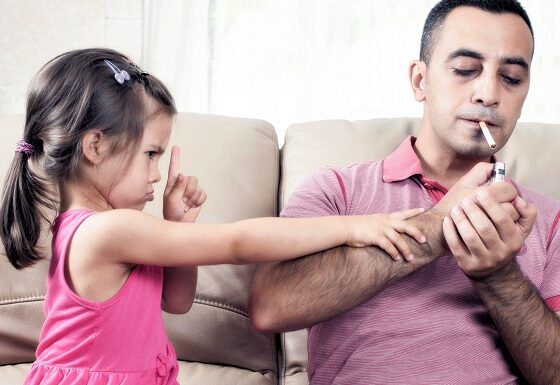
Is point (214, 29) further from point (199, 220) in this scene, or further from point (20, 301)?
point (20, 301)

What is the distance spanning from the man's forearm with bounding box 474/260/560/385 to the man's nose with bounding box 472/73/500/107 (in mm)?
352

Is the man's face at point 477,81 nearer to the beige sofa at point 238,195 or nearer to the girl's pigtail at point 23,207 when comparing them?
the beige sofa at point 238,195

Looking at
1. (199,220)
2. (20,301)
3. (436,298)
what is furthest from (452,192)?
(20,301)

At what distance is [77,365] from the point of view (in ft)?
3.96

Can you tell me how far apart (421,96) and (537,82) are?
3.57 feet

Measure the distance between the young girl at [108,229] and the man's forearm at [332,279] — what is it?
26 mm

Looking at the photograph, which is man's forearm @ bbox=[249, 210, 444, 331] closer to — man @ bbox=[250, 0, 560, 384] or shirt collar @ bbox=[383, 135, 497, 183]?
man @ bbox=[250, 0, 560, 384]

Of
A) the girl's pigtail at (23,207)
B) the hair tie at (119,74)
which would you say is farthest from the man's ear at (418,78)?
the girl's pigtail at (23,207)

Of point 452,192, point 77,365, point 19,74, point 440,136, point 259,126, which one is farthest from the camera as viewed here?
point 19,74

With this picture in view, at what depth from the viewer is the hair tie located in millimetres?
1272

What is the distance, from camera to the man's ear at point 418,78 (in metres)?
1.71

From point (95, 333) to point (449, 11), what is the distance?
38.8 inches

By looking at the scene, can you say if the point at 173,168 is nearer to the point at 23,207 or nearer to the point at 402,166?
the point at 23,207

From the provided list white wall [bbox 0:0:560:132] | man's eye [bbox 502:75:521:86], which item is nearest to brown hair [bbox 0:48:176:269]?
man's eye [bbox 502:75:521:86]
